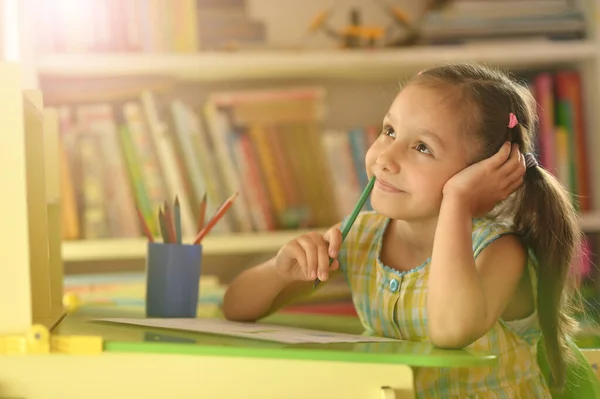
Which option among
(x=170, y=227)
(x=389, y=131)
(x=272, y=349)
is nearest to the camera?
(x=272, y=349)

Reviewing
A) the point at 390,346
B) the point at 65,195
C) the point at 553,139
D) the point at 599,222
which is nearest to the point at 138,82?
the point at 65,195

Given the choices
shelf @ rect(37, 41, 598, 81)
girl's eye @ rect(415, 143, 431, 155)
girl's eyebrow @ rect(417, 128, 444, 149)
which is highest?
shelf @ rect(37, 41, 598, 81)

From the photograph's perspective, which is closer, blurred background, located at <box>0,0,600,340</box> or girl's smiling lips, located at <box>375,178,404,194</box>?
girl's smiling lips, located at <box>375,178,404,194</box>

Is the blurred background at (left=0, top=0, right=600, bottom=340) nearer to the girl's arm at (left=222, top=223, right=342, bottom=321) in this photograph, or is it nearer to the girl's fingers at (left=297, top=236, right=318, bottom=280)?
the girl's arm at (left=222, top=223, right=342, bottom=321)

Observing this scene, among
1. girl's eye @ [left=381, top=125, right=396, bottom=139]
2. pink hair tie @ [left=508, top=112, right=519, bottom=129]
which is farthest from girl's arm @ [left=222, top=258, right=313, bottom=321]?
pink hair tie @ [left=508, top=112, right=519, bottom=129]

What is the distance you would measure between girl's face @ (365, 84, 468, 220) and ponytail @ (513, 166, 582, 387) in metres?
0.11

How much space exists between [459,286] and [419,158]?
0.19 meters

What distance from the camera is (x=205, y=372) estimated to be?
Result: 24.5 inches

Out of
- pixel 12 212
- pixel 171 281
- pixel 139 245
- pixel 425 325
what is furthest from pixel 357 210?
pixel 139 245

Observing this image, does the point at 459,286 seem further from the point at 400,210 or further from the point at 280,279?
the point at 280,279

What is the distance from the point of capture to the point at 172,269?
0.99 meters

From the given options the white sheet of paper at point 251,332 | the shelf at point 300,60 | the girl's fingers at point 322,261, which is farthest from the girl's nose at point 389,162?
the shelf at point 300,60

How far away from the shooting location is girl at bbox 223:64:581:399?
0.83 m

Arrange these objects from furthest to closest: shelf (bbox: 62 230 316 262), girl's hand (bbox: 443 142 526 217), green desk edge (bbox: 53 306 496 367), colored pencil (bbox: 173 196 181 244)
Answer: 1. shelf (bbox: 62 230 316 262)
2. colored pencil (bbox: 173 196 181 244)
3. girl's hand (bbox: 443 142 526 217)
4. green desk edge (bbox: 53 306 496 367)
